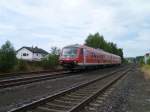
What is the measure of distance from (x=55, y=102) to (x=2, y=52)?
1929cm

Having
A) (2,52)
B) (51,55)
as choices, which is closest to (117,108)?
(2,52)

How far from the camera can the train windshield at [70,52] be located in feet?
92.4

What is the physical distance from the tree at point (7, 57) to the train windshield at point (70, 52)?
506 centimetres

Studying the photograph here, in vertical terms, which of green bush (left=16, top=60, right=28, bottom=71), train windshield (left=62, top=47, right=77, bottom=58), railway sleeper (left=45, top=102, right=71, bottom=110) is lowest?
railway sleeper (left=45, top=102, right=71, bottom=110)

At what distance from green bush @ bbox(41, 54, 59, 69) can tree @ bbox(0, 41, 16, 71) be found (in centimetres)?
872

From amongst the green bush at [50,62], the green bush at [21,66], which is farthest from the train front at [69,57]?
the green bush at [50,62]

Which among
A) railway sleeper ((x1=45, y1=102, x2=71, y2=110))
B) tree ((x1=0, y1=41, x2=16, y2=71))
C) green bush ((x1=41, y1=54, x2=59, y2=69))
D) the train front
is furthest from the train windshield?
railway sleeper ((x1=45, y1=102, x2=71, y2=110))

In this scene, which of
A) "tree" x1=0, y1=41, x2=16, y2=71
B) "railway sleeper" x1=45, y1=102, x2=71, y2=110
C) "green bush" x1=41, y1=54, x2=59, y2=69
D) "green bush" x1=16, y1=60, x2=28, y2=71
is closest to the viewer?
"railway sleeper" x1=45, y1=102, x2=71, y2=110

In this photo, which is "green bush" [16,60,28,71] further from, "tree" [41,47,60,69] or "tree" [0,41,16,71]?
"tree" [41,47,60,69]

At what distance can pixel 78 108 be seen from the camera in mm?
8305

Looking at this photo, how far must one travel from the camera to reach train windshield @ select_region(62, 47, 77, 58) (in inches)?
1108

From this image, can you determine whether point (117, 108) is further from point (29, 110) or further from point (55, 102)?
point (29, 110)

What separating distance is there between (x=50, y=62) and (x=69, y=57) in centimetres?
963

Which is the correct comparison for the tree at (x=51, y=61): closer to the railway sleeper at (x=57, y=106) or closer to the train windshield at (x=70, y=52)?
the train windshield at (x=70, y=52)
